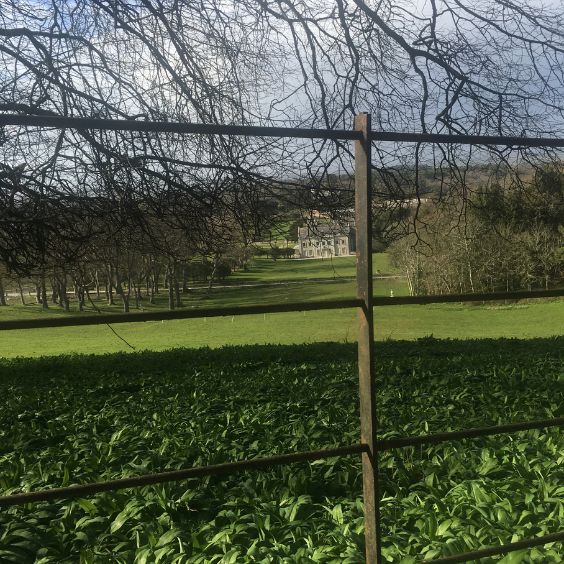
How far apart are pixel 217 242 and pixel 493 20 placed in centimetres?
422

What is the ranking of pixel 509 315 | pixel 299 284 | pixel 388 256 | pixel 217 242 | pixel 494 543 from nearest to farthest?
pixel 494 543, pixel 217 242, pixel 388 256, pixel 299 284, pixel 509 315

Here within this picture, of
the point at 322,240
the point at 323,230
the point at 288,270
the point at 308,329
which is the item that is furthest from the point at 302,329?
the point at 322,240

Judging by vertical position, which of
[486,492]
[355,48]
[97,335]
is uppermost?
[355,48]

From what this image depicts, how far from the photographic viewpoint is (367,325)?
4.78ft

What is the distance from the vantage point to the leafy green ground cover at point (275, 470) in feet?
8.21

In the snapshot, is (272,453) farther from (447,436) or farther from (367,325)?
(367,325)

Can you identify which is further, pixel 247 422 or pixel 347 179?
pixel 347 179

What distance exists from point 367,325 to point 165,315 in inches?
18.9

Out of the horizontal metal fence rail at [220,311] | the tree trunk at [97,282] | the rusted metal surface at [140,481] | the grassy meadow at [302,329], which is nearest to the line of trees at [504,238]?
the horizontal metal fence rail at [220,311]

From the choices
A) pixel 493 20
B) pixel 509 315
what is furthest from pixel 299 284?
pixel 509 315

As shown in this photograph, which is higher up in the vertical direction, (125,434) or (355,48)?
(355,48)

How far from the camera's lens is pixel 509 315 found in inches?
773

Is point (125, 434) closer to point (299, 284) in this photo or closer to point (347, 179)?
point (347, 179)

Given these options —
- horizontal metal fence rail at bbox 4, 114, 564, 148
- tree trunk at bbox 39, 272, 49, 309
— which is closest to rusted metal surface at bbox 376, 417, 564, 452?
horizontal metal fence rail at bbox 4, 114, 564, 148
